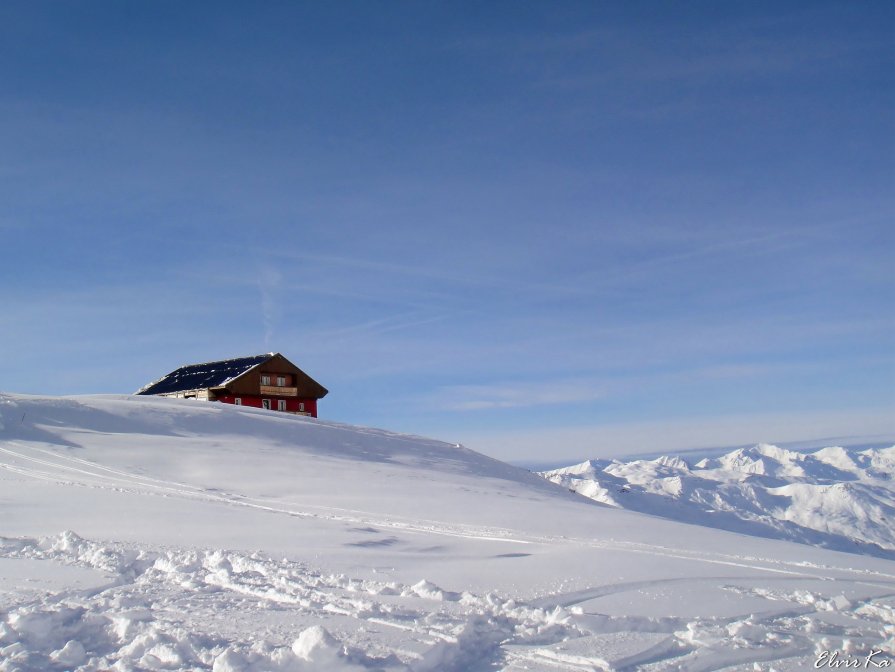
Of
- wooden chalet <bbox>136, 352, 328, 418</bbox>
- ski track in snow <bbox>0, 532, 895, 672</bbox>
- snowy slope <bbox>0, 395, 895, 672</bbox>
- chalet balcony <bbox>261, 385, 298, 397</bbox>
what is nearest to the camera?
ski track in snow <bbox>0, 532, 895, 672</bbox>

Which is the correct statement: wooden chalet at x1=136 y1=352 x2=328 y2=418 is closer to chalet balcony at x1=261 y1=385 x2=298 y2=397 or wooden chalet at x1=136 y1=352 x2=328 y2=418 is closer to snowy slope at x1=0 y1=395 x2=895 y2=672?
chalet balcony at x1=261 y1=385 x2=298 y2=397

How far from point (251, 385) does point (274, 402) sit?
3049 millimetres

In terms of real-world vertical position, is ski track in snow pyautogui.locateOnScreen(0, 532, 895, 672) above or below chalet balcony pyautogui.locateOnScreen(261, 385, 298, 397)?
below

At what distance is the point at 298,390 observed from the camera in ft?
200

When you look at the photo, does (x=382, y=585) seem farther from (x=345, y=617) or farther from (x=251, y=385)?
(x=251, y=385)

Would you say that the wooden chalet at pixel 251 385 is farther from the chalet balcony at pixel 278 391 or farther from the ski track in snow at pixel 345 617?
the ski track in snow at pixel 345 617

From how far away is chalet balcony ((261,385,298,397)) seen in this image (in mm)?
57656

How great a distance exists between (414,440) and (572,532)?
22233mm

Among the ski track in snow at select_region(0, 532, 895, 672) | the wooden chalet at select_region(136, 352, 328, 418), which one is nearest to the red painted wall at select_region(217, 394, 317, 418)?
the wooden chalet at select_region(136, 352, 328, 418)

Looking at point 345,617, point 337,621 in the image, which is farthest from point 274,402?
point 337,621

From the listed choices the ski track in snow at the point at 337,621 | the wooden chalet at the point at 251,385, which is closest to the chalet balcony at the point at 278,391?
the wooden chalet at the point at 251,385

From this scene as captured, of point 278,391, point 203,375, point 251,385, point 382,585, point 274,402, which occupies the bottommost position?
point 382,585

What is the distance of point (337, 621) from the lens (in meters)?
7.57

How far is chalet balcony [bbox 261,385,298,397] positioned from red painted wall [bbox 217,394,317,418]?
43 centimetres
